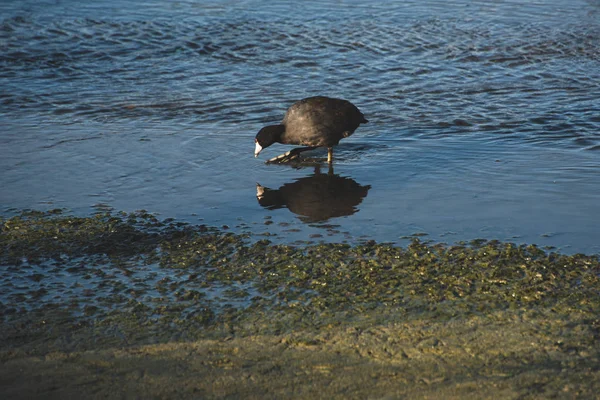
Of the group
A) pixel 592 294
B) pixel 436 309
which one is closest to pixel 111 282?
pixel 436 309

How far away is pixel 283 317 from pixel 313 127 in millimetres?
4117

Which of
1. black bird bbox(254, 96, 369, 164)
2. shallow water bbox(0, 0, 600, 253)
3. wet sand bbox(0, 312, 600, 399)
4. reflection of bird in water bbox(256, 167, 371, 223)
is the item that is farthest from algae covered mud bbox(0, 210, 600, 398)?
black bird bbox(254, 96, 369, 164)

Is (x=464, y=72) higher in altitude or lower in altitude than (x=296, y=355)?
higher

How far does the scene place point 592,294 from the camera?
16.8ft

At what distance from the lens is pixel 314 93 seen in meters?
11.5

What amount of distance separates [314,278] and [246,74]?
7.68 m

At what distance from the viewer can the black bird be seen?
8.69 m

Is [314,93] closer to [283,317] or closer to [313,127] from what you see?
[313,127]

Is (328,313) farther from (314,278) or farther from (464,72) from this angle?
(464,72)

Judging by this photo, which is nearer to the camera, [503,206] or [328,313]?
[328,313]

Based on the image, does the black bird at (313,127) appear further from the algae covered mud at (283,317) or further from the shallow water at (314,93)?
the algae covered mud at (283,317)

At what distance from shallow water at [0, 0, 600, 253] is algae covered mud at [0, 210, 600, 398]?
1.79 feet

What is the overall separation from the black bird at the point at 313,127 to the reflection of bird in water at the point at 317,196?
0.65 metres

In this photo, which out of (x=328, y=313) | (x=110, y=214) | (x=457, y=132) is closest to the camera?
(x=328, y=313)
